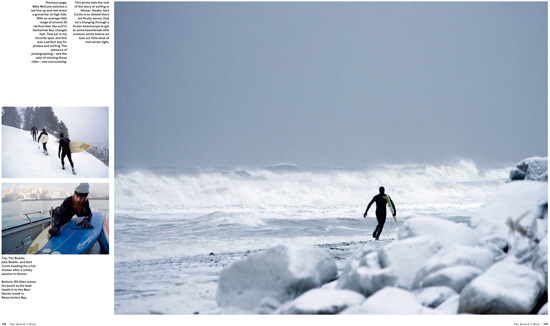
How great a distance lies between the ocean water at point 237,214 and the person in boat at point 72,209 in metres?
1.03

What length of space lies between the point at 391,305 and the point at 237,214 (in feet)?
32.7

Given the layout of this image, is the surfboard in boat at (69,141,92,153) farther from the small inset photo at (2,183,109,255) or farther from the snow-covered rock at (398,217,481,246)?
the snow-covered rock at (398,217,481,246)

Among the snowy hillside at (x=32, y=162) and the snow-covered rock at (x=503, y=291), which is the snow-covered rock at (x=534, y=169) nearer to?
the snow-covered rock at (x=503, y=291)

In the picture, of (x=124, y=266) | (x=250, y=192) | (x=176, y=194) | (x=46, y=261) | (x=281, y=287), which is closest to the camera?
(x=281, y=287)

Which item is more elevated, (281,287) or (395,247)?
(395,247)

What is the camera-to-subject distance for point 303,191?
21453mm

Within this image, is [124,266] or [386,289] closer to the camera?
[386,289]

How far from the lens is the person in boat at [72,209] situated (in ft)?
22.0

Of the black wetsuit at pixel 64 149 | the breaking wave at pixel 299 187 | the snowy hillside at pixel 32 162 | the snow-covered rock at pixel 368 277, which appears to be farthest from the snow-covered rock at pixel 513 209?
the breaking wave at pixel 299 187

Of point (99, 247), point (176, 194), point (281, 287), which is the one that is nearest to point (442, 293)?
point (281, 287)

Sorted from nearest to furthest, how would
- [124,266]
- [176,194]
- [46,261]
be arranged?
[46,261] < [124,266] < [176,194]

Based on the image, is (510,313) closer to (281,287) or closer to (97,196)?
(281,287)

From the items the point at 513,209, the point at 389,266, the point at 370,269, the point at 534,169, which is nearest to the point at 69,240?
the point at 370,269

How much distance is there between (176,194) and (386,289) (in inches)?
611
